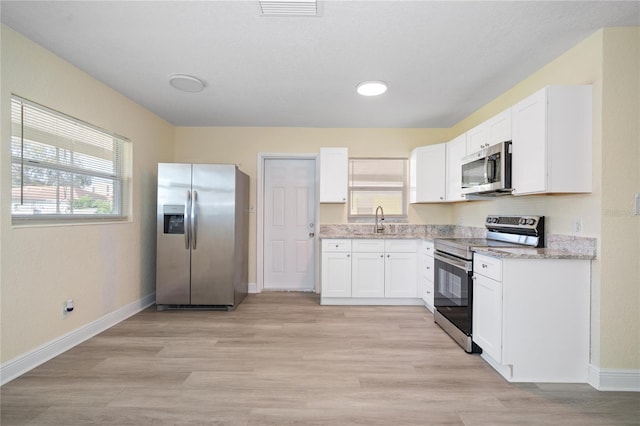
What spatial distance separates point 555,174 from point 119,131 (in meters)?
4.15

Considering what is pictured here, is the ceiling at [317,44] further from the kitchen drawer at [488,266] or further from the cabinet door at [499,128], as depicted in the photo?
the kitchen drawer at [488,266]

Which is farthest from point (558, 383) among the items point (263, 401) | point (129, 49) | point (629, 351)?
point (129, 49)

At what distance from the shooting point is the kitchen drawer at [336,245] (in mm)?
4031

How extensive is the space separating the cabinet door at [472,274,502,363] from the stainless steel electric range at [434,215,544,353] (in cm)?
8

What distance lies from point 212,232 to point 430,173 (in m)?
2.96

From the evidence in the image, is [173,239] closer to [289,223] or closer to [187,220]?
[187,220]

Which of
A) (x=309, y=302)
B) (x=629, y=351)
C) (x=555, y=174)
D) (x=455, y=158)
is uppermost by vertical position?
(x=455, y=158)

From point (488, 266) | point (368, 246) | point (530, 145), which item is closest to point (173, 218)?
point (368, 246)

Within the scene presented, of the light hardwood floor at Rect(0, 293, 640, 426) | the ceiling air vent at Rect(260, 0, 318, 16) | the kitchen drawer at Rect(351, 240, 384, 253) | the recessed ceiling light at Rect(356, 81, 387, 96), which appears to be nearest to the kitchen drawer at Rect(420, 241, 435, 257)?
the kitchen drawer at Rect(351, 240, 384, 253)

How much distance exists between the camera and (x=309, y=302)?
420 cm

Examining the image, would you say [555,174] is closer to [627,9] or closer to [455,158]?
[627,9]

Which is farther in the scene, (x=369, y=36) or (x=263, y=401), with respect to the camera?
(x=369, y=36)

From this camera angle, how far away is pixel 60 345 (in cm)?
262

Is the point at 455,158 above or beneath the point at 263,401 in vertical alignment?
above
